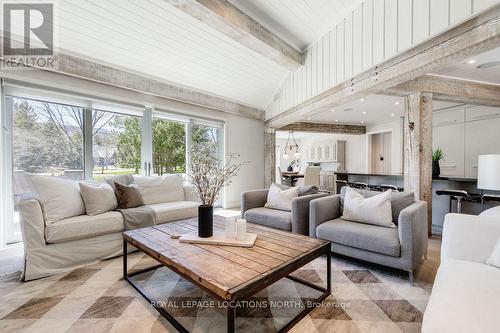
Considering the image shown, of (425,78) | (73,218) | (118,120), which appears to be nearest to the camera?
(73,218)

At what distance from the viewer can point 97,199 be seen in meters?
2.69

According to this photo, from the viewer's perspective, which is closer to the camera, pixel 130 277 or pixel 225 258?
pixel 225 258

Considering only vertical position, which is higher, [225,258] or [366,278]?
[225,258]

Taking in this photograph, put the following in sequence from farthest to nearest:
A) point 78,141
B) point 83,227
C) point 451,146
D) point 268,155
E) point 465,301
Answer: point 268,155 → point 451,146 → point 78,141 → point 83,227 → point 465,301

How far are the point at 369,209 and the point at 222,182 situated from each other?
1.64 meters

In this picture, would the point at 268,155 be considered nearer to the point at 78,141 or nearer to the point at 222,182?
the point at 78,141

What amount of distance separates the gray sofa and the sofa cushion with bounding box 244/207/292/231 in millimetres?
338

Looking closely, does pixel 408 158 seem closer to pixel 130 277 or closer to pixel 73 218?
pixel 130 277

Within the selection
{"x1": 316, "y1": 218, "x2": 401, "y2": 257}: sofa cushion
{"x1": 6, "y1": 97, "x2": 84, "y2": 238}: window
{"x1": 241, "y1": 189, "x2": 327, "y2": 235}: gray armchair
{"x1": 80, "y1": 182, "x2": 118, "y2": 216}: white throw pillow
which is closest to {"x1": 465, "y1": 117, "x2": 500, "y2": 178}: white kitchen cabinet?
{"x1": 241, "y1": 189, "x2": 327, "y2": 235}: gray armchair

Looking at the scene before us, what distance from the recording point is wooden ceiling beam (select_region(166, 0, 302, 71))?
2.43 meters

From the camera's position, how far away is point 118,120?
3943 mm

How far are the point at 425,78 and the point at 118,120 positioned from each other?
5044 mm

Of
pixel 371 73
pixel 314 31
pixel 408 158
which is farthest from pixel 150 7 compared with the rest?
pixel 408 158

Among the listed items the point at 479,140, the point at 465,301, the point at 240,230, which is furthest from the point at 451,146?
the point at 240,230
